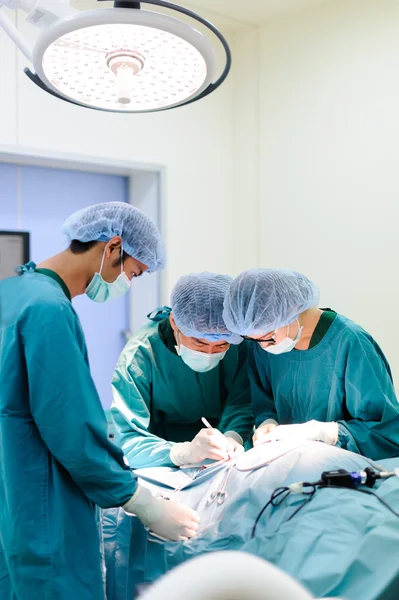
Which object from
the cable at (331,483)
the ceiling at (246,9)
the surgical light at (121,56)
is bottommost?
the cable at (331,483)

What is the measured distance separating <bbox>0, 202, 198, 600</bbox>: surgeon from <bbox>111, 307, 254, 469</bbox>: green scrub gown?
0.49m

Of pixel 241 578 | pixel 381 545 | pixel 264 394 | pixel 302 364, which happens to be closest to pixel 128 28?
pixel 241 578

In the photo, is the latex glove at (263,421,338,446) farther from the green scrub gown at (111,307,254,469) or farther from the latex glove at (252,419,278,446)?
the green scrub gown at (111,307,254,469)

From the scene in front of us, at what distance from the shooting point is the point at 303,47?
119 inches

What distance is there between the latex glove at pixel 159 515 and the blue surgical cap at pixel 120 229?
2.02ft

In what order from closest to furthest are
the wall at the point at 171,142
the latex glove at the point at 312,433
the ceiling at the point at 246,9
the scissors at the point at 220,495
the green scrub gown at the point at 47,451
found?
the green scrub gown at the point at 47,451, the scissors at the point at 220,495, the latex glove at the point at 312,433, the wall at the point at 171,142, the ceiling at the point at 246,9

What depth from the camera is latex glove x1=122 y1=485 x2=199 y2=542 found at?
1322 mm

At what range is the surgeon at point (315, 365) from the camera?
5.44 ft

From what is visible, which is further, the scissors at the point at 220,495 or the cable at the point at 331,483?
the scissors at the point at 220,495

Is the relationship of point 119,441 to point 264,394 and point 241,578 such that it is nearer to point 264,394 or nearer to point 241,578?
point 264,394

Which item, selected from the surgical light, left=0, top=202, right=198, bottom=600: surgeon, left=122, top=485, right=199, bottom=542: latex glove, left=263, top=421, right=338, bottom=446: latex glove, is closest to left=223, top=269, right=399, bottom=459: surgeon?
left=263, top=421, right=338, bottom=446: latex glove

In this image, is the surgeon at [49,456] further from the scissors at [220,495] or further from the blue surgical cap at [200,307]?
the blue surgical cap at [200,307]

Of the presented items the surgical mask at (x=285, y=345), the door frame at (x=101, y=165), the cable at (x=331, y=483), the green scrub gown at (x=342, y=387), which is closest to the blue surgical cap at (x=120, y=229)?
the surgical mask at (x=285, y=345)

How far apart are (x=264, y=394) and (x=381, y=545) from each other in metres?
0.86
